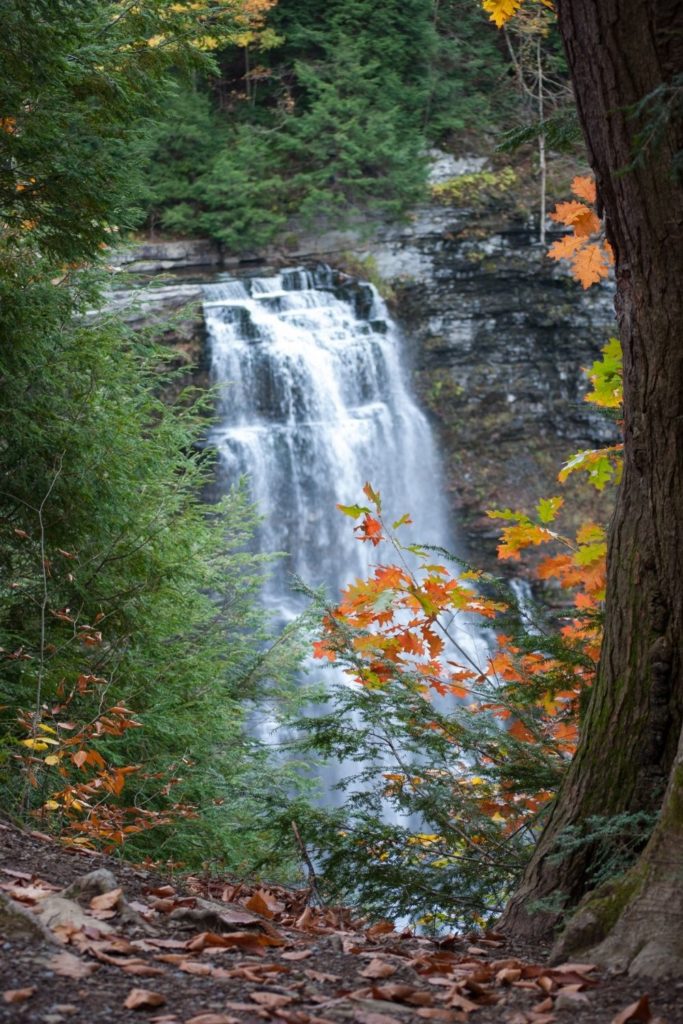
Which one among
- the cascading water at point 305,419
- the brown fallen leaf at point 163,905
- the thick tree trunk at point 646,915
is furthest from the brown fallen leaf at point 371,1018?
the cascading water at point 305,419

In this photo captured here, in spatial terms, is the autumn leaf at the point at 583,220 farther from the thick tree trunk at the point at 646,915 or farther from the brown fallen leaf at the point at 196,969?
the brown fallen leaf at the point at 196,969

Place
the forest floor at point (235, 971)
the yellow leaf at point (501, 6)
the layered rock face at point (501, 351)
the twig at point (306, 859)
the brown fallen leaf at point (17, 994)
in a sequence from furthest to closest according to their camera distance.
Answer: the layered rock face at point (501, 351) < the yellow leaf at point (501, 6) < the twig at point (306, 859) < the forest floor at point (235, 971) < the brown fallen leaf at point (17, 994)

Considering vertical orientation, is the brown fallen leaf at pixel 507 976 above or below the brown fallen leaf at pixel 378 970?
below

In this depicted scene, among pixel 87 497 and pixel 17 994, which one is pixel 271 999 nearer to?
pixel 17 994

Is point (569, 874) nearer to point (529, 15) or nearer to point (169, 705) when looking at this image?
point (169, 705)

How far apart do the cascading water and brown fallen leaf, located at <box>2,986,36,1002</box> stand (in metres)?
11.8

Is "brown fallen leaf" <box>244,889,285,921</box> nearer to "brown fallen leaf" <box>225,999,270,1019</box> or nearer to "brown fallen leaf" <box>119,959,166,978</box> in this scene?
"brown fallen leaf" <box>119,959,166,978</box>

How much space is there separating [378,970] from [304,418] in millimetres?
12849

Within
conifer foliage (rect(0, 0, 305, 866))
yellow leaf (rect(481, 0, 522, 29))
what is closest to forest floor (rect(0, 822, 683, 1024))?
conifer foliage (rect(0, 0, 305, 866))

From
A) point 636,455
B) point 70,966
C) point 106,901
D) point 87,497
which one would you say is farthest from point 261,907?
point 87,497

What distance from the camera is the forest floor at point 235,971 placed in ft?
5.97

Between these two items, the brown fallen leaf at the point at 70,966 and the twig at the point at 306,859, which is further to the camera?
the twig at the point at 306,859

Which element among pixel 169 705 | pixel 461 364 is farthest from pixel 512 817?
pixel 461 364

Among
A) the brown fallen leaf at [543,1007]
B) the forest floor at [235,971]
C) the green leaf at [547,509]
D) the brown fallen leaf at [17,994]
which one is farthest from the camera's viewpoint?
the green leaf at [547,509]
